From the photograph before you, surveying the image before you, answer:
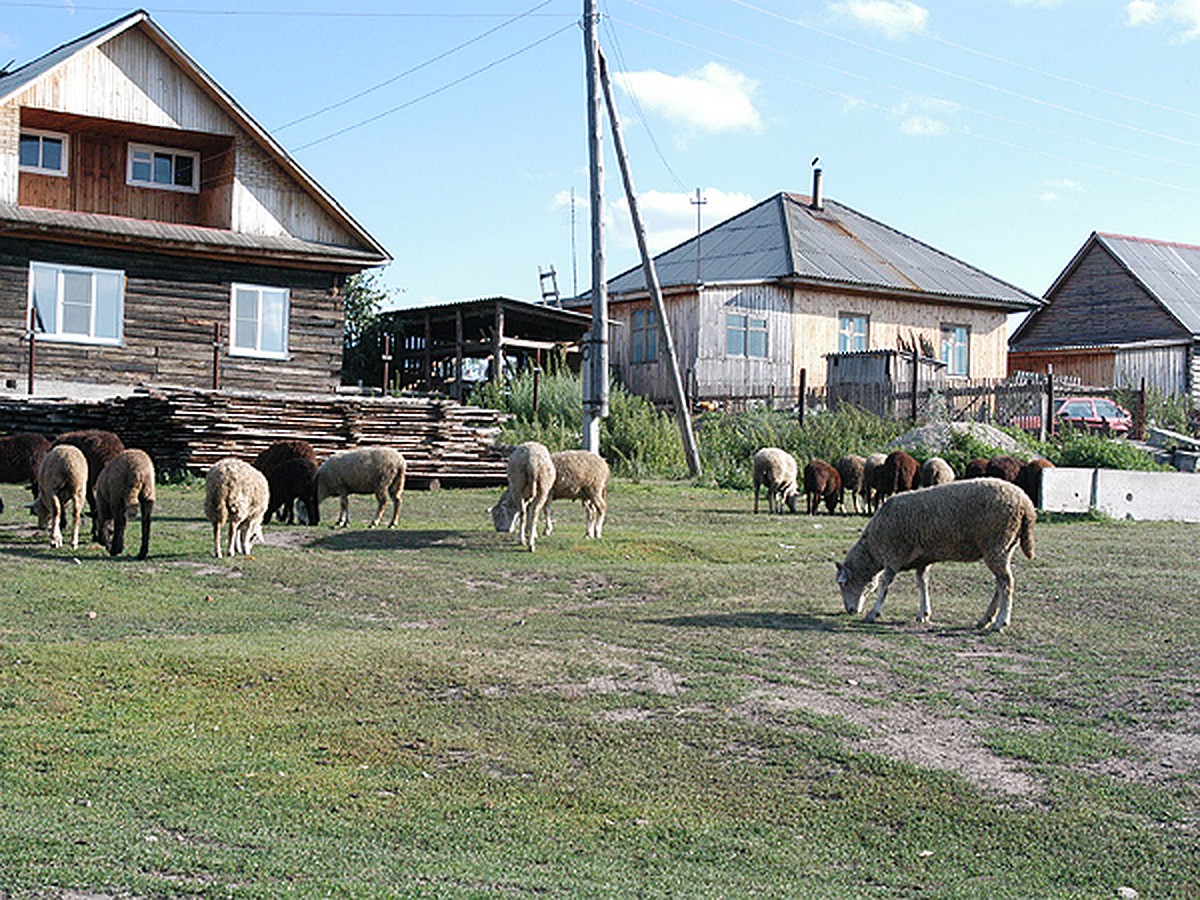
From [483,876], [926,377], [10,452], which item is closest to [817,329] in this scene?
[926,377]

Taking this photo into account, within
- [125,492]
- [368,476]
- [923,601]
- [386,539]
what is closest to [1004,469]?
[368,476]

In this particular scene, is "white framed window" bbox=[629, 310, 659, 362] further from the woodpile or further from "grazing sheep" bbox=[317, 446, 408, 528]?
"grazing sheep" bbox=[317, 446, 408, 528]

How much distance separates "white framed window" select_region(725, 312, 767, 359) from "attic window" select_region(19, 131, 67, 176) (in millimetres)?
19773

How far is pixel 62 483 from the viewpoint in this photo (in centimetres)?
1540

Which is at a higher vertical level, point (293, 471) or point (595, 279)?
point (595, 279)

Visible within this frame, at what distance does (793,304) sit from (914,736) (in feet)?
119

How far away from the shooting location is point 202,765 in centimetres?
721

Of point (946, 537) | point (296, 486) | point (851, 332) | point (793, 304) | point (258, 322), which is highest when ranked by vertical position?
point (793, 304)

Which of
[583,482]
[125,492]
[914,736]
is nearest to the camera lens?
[914,736]

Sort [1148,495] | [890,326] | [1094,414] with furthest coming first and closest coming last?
[890,326] → [1094,414] → [1148,495]

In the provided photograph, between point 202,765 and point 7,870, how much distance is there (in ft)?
5.94

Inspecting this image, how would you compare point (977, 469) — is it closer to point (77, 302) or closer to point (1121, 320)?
point (77, 302)

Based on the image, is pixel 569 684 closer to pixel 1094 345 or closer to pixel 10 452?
pixel 10 452

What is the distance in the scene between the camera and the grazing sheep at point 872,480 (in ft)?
77.4
